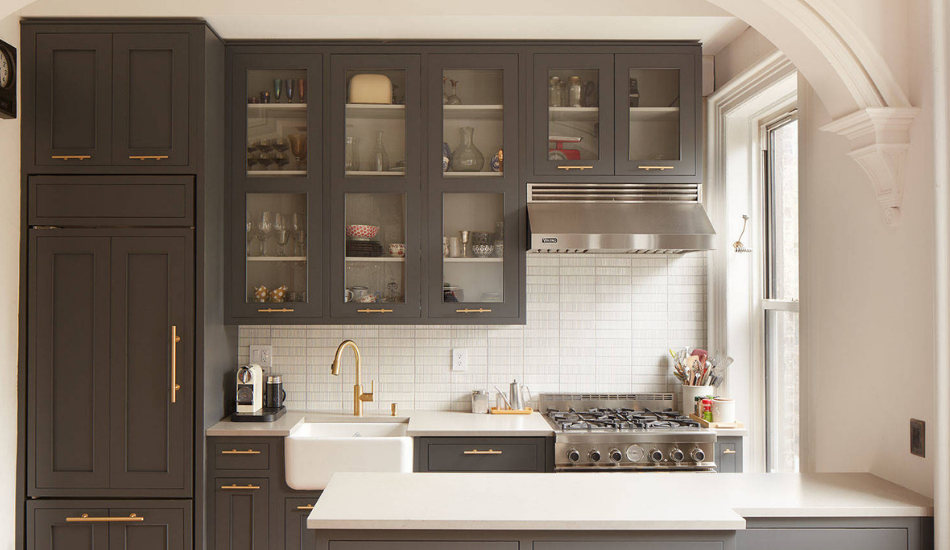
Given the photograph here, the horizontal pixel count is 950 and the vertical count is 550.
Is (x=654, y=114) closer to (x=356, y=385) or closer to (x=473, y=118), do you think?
(x=473, y=118)

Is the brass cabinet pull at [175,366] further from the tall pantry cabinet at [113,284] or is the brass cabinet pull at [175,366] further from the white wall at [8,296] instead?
the white wall at [8,296]

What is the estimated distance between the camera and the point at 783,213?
322 cm

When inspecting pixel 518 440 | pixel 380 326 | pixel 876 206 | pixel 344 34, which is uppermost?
pixel 344 34

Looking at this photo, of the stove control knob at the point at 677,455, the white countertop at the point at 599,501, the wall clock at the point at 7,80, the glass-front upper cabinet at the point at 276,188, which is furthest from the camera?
the glass-front upper cabinet at the point at 276,188

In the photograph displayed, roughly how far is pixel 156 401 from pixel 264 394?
2.02ft

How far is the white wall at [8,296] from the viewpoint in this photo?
2.81 meters

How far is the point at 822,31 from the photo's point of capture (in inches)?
77.3

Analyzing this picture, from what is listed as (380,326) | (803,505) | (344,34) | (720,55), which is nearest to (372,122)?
(344,34)

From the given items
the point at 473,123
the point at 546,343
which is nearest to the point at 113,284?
the point at 473,123

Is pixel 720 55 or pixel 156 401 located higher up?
pixel 720 55

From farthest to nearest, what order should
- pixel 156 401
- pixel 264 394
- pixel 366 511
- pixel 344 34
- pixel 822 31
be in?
pixel 264 394
pixel 344 34
pixel 156 401
pixel 822 31
pixel 366 511

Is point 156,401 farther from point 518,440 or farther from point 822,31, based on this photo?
point 822,31

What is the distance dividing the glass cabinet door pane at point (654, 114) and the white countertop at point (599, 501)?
5.54 feet

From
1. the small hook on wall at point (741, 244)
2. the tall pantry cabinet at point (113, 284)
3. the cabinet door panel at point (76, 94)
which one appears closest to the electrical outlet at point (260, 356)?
the tall pantry cabinet at point (113, 284)
